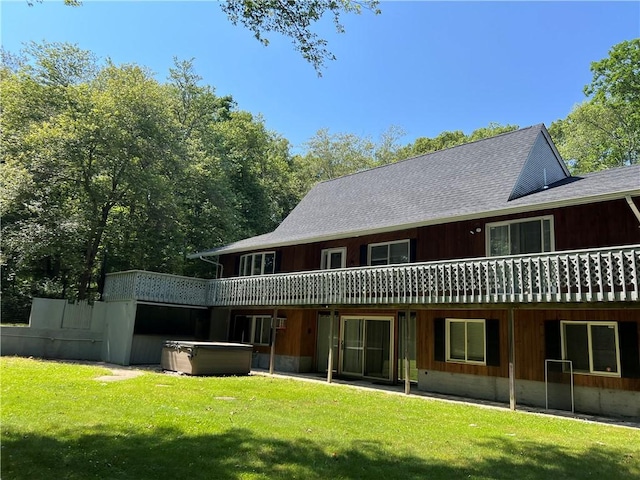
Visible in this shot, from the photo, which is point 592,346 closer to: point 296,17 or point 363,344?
point 363,344

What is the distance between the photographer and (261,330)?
2056cm

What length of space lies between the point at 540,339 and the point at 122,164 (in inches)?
744


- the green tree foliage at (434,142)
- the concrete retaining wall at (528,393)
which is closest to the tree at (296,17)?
the concrete retaining wall at (528,393)

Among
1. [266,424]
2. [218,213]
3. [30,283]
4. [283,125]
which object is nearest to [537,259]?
[266,424]

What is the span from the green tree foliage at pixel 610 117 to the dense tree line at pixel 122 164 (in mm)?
73

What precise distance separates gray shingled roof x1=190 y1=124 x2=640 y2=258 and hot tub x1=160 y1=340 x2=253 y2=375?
16.0 feet

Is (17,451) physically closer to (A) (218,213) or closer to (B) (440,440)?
(B) (440,440)

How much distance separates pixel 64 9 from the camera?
9.09 m

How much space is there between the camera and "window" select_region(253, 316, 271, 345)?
20266 millimetres

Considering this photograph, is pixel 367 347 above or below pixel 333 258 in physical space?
below

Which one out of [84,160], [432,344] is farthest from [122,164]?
[432,344]

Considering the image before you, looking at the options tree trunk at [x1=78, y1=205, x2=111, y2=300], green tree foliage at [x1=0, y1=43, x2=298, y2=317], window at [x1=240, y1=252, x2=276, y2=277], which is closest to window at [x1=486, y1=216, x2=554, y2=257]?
window at [x1=240, y1=252, x2=276, y2=277]

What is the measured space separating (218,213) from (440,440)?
22633mm

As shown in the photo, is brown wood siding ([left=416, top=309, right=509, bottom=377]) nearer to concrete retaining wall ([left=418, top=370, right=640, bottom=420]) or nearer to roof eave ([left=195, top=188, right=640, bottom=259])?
concrete retaining wall ([left=418, top=370, right=640, bottom=420])
